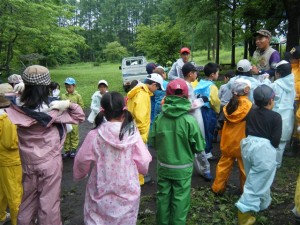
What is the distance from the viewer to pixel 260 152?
134 inches

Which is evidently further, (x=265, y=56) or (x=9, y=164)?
(x=265, y=56)

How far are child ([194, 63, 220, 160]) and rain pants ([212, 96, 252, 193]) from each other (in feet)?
3.56

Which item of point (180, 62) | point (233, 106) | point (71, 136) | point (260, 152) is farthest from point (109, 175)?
point (180, 62)

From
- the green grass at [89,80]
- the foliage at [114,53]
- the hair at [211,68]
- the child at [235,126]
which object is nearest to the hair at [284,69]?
the hair at [211,68]

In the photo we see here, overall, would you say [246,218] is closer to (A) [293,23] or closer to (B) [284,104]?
(B) [284,104]

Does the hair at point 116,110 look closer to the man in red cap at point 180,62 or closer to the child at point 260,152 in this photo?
the child at point 260,152

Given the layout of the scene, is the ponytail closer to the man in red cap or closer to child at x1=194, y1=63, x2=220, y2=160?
child at x1=194, y1=63, x2=220, y2=160

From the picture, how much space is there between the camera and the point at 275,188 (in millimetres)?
4582

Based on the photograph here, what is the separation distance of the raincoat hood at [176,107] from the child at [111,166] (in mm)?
647

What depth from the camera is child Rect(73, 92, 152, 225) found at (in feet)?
8.97

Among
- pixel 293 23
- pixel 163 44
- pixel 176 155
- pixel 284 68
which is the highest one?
pixel 163 44

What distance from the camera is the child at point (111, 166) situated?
8.97ft

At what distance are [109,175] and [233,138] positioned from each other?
1995 millimetres

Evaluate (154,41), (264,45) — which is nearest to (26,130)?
(264,45)
